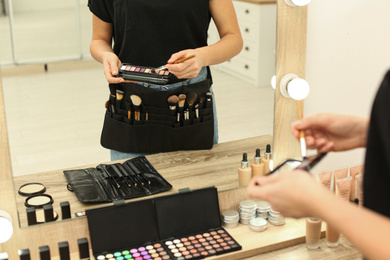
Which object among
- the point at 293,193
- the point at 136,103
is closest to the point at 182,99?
the point at 136,103

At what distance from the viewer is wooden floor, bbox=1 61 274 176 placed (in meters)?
1.30

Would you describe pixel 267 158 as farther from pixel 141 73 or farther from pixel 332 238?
pixel 141 73

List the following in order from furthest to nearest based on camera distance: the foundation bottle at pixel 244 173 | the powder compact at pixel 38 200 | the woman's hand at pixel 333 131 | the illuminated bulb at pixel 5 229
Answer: the foundation bottle at pixel 244 173 < the powder compact at pixel 38 200 < the illuminated bulb at pixel 5 229 < the woman's hand at pixel 333 131

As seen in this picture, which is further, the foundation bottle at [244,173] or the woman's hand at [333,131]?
the foundation bottle at [244,173]

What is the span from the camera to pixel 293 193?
761 mm

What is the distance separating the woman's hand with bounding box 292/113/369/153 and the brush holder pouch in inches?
20.0

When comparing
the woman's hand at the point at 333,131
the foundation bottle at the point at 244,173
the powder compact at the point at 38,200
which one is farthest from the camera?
the foundation bottle at the point at 244,173

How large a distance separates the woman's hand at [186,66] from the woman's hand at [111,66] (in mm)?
132

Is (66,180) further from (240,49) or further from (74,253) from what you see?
(240,49)

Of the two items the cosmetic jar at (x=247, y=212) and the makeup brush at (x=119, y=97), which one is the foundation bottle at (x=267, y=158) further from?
the makeup brush at (x=119, y=97)

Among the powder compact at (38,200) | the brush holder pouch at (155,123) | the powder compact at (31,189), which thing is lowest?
the powder compact at (38,200)

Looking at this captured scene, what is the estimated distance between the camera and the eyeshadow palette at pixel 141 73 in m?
1.36

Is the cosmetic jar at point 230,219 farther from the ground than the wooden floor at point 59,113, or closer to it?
closer to it

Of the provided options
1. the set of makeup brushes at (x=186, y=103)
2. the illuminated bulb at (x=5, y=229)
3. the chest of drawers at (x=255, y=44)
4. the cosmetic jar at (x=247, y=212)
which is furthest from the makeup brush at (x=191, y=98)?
the illuminated bulb at (x=5, y=229)
